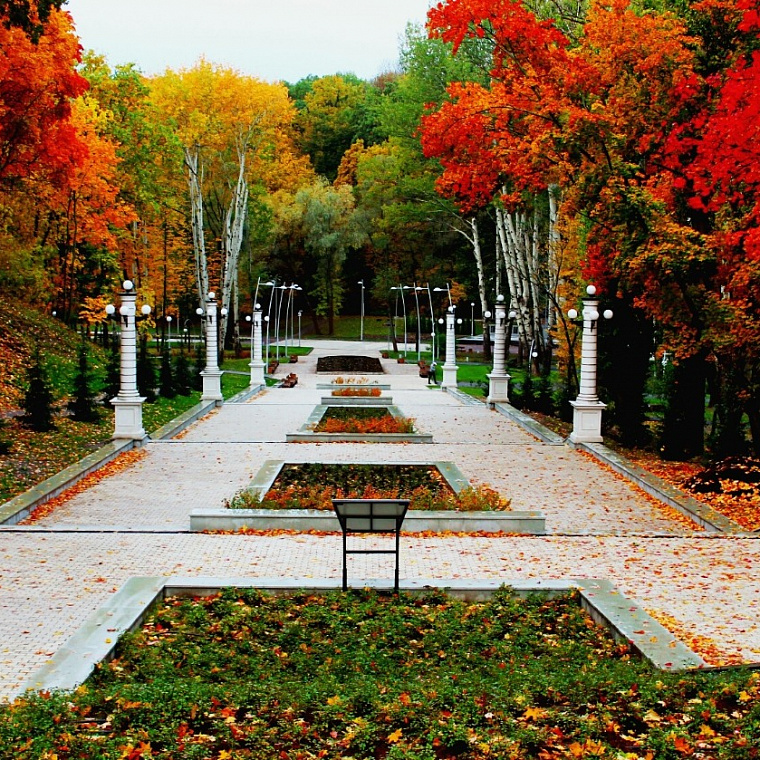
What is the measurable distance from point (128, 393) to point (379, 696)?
553 inches

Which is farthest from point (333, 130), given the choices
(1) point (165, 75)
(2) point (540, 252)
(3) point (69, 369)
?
(3) point (69, 369)

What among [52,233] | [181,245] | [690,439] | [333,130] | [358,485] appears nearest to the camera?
[358,485]

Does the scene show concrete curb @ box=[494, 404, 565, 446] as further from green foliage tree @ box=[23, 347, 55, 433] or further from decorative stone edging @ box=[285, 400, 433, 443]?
green foliage tree @ box=[23, 347, 55, 433]

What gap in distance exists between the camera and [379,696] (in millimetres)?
5242

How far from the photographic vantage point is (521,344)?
147 ft

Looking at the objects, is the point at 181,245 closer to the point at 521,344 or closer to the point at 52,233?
the point at 52,233

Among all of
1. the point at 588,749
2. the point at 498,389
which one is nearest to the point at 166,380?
the point at 498,389

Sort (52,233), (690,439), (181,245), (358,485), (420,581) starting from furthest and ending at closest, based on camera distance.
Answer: (181,245) < (52,233) < (690,439) < (358,485) < (420,581)

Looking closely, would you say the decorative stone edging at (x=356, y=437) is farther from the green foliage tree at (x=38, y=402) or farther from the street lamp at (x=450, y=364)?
the street lamp at (x=450, y=364)

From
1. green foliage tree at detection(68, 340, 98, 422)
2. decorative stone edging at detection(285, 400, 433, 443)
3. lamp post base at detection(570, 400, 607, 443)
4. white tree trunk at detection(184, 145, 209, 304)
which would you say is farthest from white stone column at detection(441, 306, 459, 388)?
lamp post base at detection(570, 400, 607, 443)

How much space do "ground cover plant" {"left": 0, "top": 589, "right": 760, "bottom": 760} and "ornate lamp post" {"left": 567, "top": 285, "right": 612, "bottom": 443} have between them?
11703 mm

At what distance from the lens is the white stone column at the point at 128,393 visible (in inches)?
703

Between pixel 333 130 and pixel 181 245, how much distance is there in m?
30.0

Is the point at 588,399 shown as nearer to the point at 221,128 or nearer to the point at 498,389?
the point at 498,389
